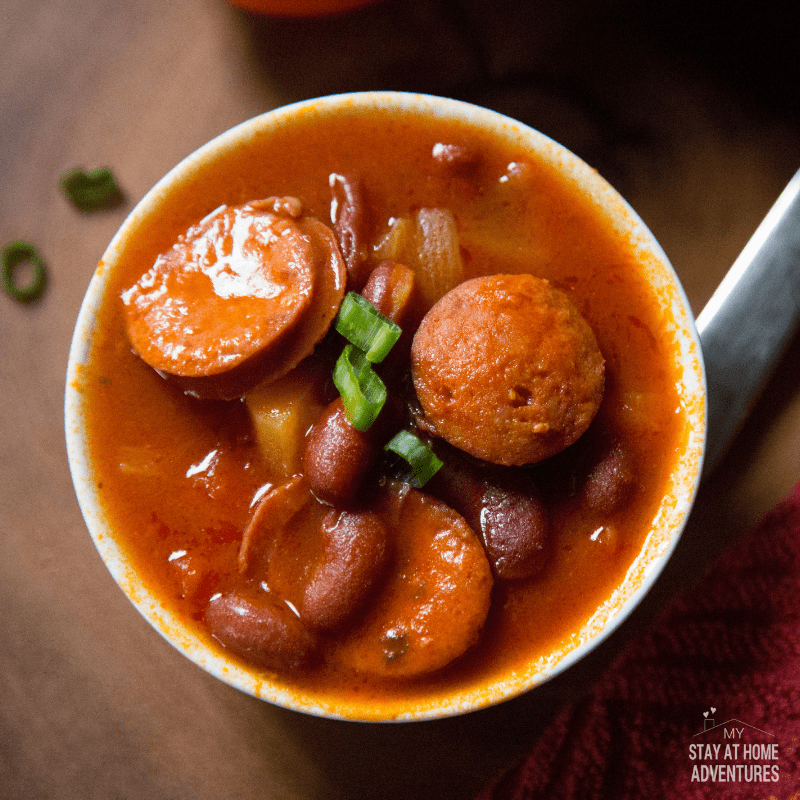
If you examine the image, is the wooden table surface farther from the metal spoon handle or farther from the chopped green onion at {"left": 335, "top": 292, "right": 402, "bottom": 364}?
the chopped green onion at {"left": 335, "top": 292, "right": 402, "bottom": 364}

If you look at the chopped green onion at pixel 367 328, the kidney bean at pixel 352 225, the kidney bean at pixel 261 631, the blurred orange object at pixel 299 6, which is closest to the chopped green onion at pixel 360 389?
the chopped green onion at pixel 367 328

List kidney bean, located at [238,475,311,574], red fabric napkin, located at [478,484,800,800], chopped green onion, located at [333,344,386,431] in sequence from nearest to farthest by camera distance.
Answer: chopped green onion, located at [333,344,386,431] < kidney bean, located at [238,475,311,574] < red fabric napkin, located at [478,484,800,800]

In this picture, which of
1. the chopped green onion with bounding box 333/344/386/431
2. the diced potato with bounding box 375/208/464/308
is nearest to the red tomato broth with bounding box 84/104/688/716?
the diced potato with bounding box 375/208/464/308

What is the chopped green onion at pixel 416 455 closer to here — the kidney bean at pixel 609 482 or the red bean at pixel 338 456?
the red bean at pixel 338 456

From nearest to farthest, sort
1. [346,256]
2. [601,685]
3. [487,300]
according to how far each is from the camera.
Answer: [487,300]
[346,256]
[601,685]

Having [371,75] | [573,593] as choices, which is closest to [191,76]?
[371,75]

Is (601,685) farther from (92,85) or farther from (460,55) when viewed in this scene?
(92,85)

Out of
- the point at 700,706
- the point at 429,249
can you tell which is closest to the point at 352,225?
the point at 429,249
